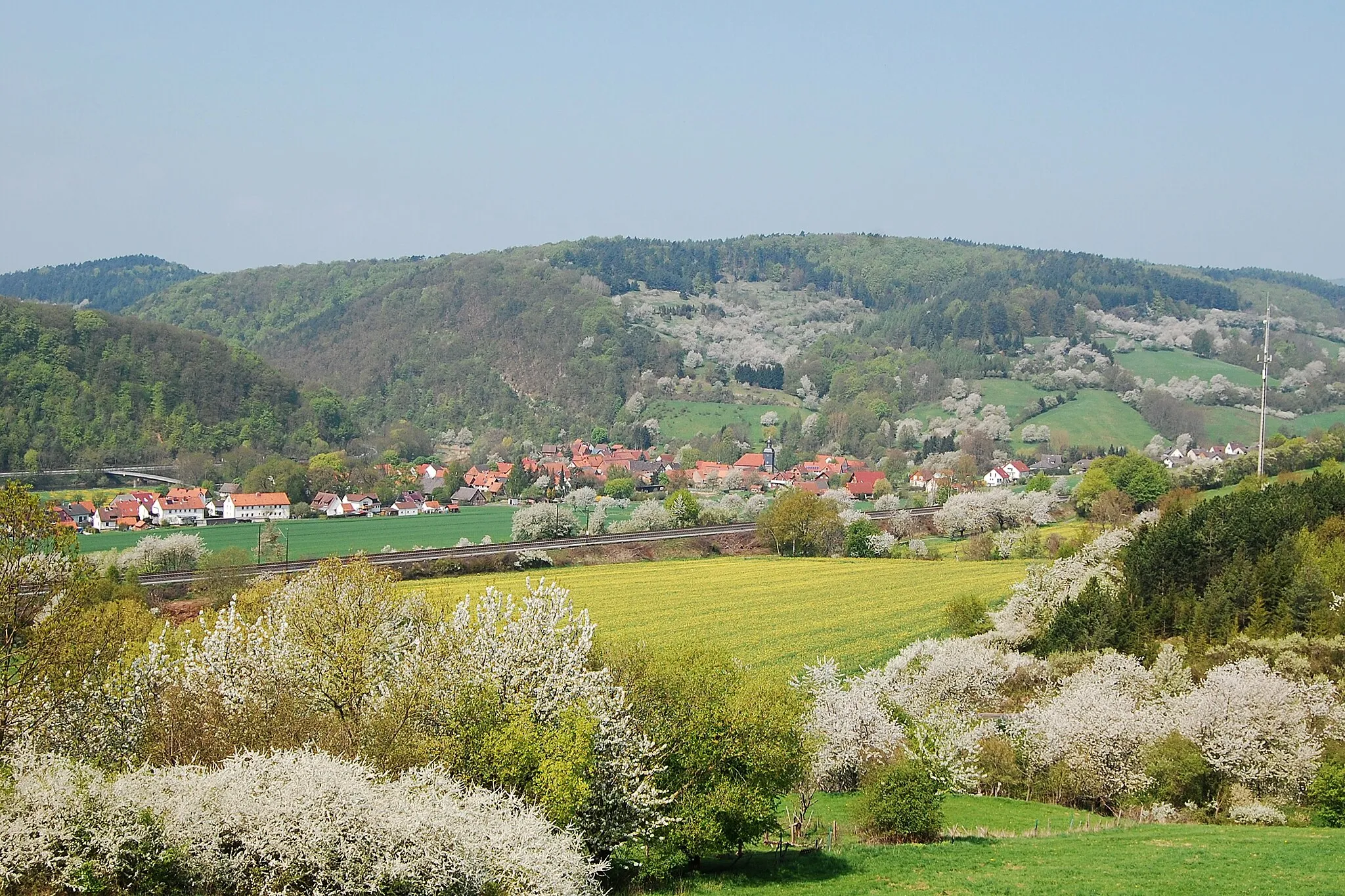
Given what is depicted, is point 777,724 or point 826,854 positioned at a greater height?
point 777,724

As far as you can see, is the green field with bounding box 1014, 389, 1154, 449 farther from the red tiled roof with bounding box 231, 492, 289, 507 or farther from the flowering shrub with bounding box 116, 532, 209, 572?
the flowering shrub with bounding box 116, 532, 209, 572

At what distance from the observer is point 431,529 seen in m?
110

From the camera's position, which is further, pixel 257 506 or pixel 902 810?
pixel 257 506

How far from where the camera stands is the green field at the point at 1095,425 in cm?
17888

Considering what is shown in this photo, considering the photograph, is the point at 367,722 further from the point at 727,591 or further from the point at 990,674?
the point at 727,591

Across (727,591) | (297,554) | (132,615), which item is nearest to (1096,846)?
(132,615)

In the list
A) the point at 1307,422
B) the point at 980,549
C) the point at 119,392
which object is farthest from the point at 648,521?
the point at 1307,422

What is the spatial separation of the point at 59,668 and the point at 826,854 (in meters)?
17.3

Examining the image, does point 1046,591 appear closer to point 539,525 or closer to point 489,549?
point 489,549

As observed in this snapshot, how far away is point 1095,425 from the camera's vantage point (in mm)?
186875

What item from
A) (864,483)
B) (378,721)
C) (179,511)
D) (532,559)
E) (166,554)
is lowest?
(179,511)

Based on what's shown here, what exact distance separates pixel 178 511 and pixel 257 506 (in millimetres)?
9173

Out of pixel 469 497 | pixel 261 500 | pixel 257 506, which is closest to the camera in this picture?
pixel 257 506

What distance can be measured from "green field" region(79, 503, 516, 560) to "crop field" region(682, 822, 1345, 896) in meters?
60.8
